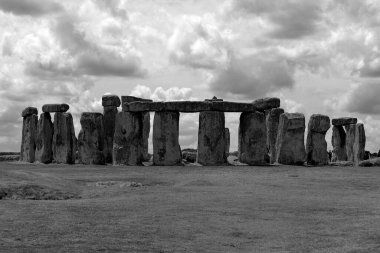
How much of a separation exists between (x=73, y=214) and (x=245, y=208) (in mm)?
3865

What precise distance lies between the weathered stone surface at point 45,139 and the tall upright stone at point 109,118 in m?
2.97

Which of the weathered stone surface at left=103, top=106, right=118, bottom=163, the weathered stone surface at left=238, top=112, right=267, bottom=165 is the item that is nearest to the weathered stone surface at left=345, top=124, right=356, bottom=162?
the weathered stone surface at left=238, top=112, right=267, bottom=165

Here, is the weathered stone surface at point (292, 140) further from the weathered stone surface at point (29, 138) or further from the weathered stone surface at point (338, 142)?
the weathered stone surface at point (29, 138)

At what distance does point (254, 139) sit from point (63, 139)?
973 cm

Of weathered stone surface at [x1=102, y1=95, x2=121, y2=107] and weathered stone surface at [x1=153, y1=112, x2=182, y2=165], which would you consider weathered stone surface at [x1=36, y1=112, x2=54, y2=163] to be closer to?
weathered stone surface at [x1=102, y1=95, x2=121, y2=107]

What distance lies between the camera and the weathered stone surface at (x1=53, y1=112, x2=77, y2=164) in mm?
33125

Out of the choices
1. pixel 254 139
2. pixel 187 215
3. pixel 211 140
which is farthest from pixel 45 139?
pixel 187 215

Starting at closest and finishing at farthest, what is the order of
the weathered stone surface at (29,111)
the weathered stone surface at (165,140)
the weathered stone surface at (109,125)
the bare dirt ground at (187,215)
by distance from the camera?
the bare dirt ground at (187,215), the weathered stone surface at (165,140), the weathered stone surface at (109,125), the weathered stone surface at (29,111)

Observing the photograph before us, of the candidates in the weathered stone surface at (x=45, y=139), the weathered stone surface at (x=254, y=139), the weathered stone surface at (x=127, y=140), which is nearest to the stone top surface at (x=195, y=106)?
the weathered stone surface at (x=254, y=139)

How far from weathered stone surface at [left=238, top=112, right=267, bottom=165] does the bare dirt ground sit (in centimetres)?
907

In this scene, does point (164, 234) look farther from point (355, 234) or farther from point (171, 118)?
point (171, 118)

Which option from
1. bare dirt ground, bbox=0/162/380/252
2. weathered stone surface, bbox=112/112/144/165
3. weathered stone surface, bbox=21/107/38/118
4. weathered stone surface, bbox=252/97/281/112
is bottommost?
bare dirt ground, bbox=0/162/380/252

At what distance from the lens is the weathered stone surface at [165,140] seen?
30.0 m

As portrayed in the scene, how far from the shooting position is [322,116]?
3203 centimetres
